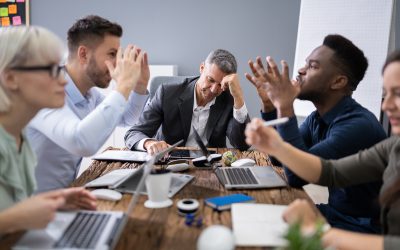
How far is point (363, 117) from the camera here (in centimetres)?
144

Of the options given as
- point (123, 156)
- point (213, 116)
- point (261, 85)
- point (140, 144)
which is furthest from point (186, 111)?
point (261, 85)

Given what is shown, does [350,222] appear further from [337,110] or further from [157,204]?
[157,204]

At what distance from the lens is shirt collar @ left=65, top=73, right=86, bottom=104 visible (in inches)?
61.7

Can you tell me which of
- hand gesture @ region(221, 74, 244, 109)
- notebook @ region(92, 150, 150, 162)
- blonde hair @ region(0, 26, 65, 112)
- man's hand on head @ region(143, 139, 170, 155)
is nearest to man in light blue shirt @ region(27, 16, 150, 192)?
notebook @ region(92, 150, 150, 162)

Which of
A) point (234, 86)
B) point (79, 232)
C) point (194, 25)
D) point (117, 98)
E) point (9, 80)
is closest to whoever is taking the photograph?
point (79, 232)

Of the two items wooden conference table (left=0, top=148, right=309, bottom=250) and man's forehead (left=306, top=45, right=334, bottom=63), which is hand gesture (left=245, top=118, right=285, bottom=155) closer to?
wooden conference table (left=0, top=148, right=309, bottom=250)

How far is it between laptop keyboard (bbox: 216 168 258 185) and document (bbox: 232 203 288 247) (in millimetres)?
239

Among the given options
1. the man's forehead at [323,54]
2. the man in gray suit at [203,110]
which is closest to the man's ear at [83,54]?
the man in gray suit at [203,110]

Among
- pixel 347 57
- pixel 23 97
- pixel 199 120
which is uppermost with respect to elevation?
Result: pixel 347 57

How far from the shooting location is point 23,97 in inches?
39.3

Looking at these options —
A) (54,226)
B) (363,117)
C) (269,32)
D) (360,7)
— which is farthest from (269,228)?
(269,32)

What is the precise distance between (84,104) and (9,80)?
0.70 metres

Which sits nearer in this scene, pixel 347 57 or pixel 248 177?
pixel 248 177

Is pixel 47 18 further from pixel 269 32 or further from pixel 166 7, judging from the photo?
pixel 269 32
